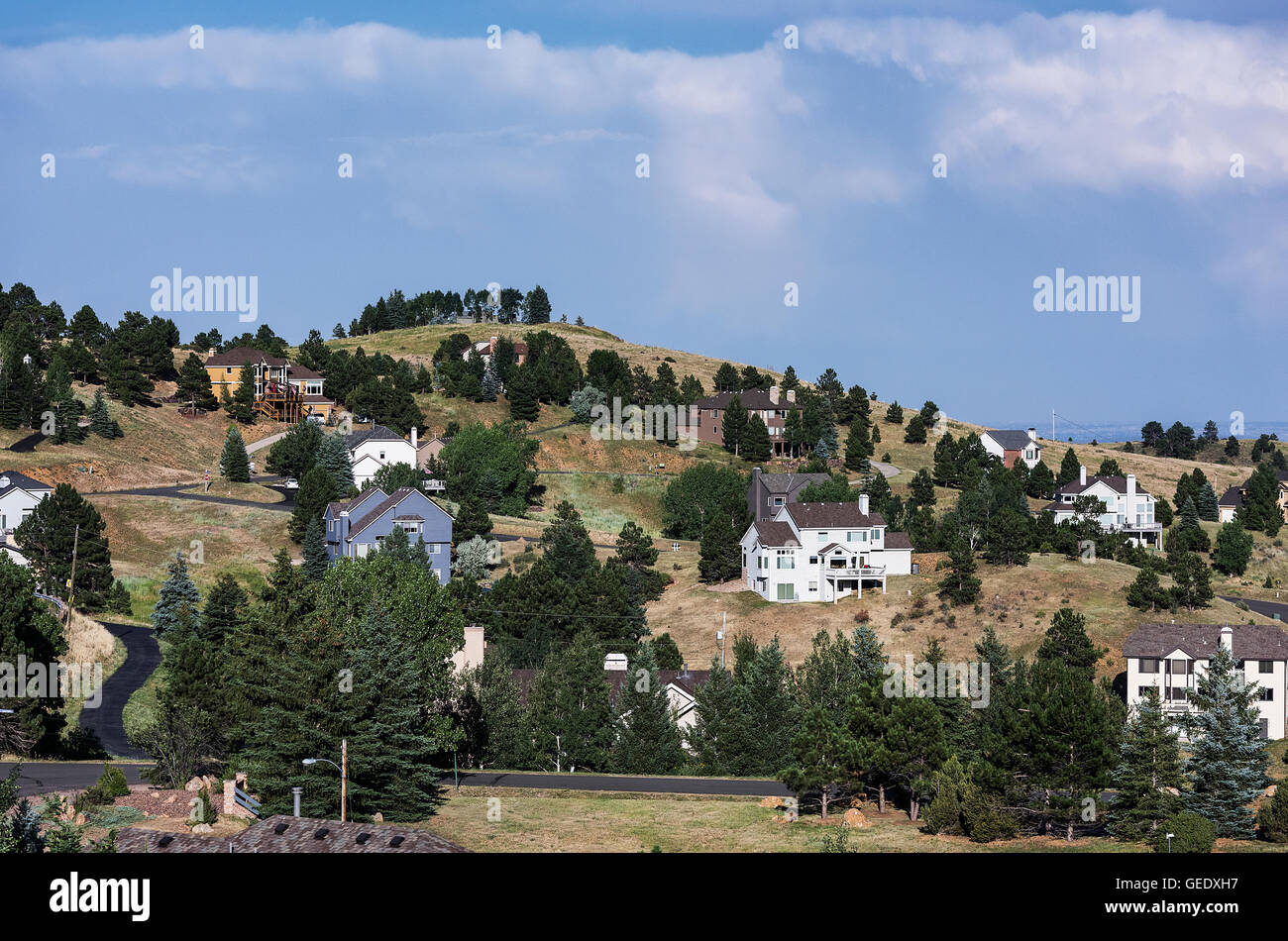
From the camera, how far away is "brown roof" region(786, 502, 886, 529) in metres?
104

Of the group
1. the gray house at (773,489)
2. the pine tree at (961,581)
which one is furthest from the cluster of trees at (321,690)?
the gray house at (773,489)

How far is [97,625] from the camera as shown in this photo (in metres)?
85.0

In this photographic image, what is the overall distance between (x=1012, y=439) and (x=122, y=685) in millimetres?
123997

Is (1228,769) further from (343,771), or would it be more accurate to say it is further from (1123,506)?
(1123,506)

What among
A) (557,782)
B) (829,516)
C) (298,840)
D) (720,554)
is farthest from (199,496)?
(298,840)

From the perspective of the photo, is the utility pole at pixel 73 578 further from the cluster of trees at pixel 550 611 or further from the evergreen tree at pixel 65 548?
the cluster of trees at pixel 550 611

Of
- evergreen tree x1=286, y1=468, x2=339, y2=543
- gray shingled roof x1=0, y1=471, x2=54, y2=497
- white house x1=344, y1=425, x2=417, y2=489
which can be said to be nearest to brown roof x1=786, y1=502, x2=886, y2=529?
evergreen tree x1=286, y1=468, x2=339, y2=543

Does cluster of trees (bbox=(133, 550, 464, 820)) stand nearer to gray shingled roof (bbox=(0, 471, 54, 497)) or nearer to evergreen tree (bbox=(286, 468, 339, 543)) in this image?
evergreen tree (bbox=(286, 468, 339, 543))

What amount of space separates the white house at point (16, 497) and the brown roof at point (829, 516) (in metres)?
60.5
